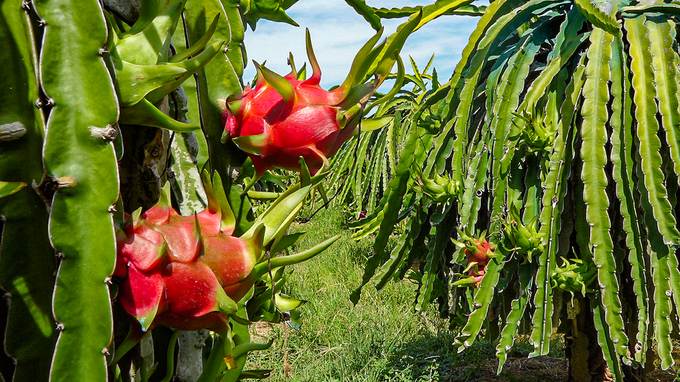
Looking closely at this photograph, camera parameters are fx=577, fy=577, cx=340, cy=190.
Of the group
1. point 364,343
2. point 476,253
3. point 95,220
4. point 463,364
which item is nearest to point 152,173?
point 95,220

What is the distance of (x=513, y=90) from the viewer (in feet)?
4.66

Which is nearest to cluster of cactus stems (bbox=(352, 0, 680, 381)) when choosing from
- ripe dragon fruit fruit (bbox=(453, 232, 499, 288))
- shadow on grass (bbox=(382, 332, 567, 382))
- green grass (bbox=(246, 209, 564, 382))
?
ripe dragon fruit fruit (bbox=(453, 232, 499, 288))

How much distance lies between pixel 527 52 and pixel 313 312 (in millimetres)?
2381

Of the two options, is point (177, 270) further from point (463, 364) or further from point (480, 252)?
point (463, 364)

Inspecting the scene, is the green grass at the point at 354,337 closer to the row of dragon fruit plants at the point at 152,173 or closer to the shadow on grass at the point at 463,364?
the shadow on grass at the point at 463,364

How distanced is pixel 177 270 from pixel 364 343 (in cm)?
276

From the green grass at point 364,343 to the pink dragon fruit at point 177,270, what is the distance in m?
1.98

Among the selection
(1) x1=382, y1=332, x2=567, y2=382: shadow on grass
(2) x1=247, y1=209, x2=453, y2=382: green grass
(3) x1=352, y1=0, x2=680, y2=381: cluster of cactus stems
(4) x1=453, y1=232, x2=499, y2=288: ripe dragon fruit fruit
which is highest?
(3) x1=352, y1=0, x2=680, y2=381: cluster of cactus stems

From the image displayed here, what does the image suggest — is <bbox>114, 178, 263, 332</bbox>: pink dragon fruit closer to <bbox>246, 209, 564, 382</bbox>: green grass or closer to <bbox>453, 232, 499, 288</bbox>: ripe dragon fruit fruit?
<bbox>453, 232, 499, 288</bbox>: ripe dragon fruit fruit

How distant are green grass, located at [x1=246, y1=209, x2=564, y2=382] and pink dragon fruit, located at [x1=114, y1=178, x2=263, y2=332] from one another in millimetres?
1983

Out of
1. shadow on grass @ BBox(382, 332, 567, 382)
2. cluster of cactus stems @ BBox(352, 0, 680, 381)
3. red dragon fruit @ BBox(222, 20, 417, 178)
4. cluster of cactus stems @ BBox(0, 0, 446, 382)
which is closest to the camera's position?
cluster of cactus stems @ BBox(0, 0, 446, 382)

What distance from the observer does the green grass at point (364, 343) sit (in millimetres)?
2709

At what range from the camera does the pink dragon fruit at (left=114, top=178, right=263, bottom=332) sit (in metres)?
0.32

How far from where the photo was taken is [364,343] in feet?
9.76
